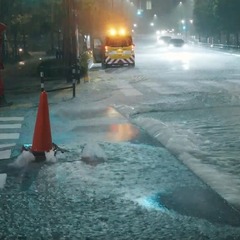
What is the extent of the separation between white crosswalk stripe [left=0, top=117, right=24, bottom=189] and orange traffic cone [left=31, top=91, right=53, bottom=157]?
733mm

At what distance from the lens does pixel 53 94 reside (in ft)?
61.5

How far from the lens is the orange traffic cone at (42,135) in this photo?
8422 mm

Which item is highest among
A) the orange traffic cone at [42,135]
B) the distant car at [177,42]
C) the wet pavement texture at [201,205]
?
the distant car at [177,42]

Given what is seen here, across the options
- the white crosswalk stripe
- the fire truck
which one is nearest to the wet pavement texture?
the white crosswalk stripe

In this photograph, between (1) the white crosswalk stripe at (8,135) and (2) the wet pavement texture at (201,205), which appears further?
(1) the white crosswalk stripe at (8,135)

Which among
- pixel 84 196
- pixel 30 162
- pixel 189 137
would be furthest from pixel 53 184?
pixel 189 137

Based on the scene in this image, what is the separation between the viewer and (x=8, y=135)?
1105 cm

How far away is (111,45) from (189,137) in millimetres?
26240

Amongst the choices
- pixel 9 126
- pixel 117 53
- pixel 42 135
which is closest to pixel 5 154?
pixel 42 135

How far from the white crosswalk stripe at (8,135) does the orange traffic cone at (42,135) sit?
0.73 meters

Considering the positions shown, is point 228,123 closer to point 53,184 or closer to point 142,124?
point 142,124

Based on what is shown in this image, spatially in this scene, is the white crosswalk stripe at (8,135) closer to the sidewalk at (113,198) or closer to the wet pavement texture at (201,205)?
the sidewalk at (113,198)

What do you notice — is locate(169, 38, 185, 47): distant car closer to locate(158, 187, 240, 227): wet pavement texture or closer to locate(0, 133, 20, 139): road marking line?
locate(0, 133, 20, 139): road marking line

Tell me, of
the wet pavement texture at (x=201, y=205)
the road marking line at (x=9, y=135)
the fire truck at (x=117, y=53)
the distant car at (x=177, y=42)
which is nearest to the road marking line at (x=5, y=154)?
the road marking line at (x=9, y=135)
